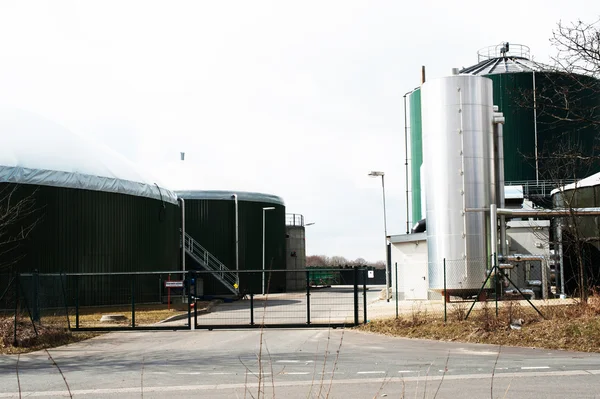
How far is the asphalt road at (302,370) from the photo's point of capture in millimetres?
11328

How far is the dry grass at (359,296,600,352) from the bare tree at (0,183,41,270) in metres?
17.0

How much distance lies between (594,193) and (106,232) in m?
23.3

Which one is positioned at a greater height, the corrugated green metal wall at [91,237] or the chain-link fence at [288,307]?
the corrugated green metal wall at [91,237]

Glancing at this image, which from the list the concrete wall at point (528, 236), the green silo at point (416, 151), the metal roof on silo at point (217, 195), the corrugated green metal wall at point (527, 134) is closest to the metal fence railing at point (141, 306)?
the metal roof on silo at point (217, 195)

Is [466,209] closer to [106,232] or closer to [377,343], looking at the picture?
[377,343]

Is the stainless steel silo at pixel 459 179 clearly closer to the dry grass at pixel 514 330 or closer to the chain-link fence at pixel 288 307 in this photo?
the chain-link fence at pixel 288 307

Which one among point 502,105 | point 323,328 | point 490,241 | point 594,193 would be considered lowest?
point 323,328

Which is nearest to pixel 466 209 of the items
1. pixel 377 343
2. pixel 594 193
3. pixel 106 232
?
pixel 594 193

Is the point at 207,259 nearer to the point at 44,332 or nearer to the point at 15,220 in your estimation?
the point at 15,220

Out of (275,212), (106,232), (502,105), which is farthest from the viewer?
(275,212)

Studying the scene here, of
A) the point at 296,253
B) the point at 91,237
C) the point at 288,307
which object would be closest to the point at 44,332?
the point at 91,237

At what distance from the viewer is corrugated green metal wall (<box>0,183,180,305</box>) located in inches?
1320

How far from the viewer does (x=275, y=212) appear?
58750 millimetres

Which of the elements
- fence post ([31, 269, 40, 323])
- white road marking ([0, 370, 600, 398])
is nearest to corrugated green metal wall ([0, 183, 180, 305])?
fence post ([31, 269, 40, 323])
